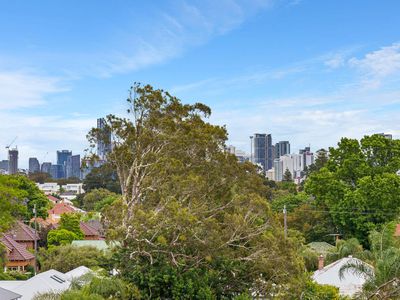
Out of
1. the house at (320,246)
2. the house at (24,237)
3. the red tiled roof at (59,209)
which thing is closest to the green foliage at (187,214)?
the house at (320,246)

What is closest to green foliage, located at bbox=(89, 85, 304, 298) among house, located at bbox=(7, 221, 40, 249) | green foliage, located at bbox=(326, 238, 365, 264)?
green foliage, located at bbox=(326, 238, 365, 264)

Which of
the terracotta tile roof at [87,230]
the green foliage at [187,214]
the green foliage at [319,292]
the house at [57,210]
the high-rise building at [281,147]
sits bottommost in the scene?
the terracotta tile roof at [87,230]

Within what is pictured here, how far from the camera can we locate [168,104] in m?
20.1

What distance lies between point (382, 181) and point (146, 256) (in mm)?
18075

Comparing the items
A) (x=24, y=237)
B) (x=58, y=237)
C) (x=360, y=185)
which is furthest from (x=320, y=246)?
(x=24, y=237)

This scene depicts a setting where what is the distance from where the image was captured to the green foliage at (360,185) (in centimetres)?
3170

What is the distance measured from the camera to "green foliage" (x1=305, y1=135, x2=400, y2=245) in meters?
31.7

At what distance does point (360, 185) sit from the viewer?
32062mm

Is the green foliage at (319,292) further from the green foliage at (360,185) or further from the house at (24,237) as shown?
the house at (24,237)

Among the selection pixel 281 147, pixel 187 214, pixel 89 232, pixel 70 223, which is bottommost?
pixel 89 232

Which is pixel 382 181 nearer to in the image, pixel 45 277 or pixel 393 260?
pixel 393 260

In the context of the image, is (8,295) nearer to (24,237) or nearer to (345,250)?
(345,250)

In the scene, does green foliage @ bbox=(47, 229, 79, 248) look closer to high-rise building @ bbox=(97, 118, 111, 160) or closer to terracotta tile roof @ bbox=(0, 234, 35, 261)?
terracotta tile roof @ bbox=(0, 234, 35, 261)

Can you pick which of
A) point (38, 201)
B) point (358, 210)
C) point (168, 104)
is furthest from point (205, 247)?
point (38, 201)
